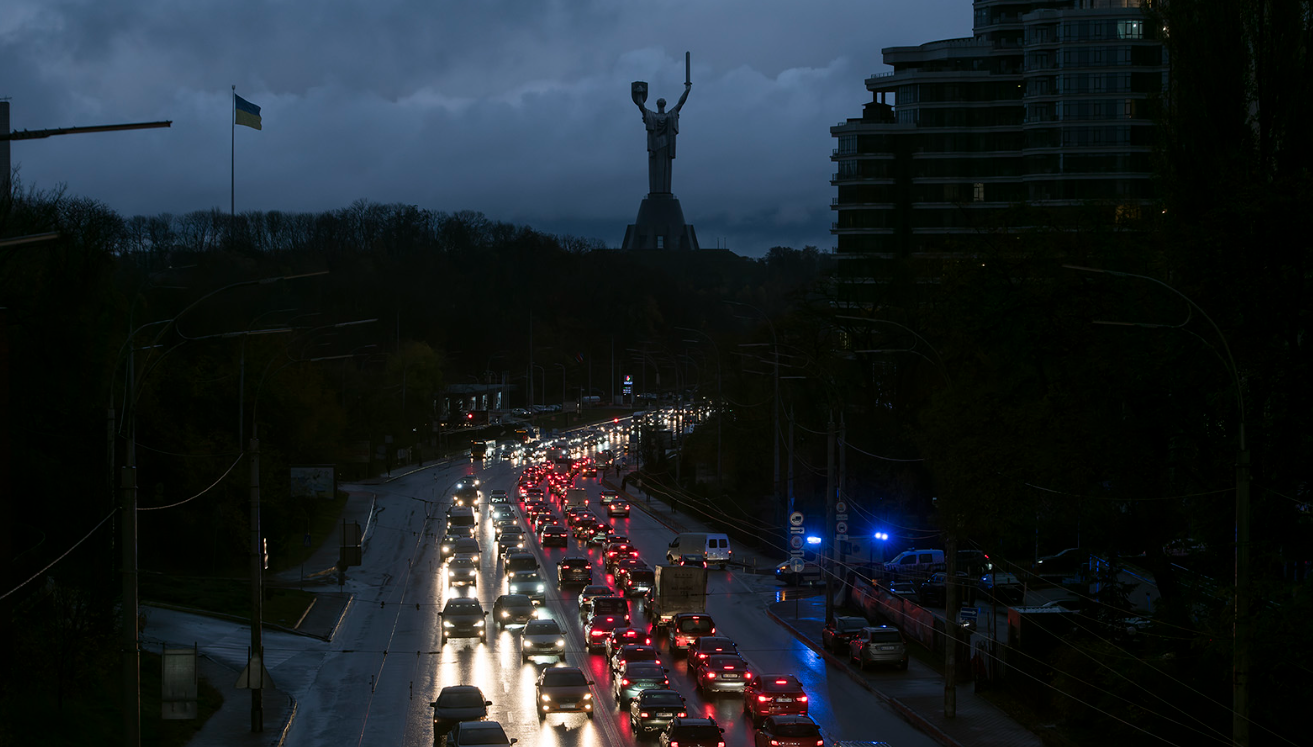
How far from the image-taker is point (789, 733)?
24250 millimetres

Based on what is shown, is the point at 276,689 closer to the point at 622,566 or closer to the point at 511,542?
the point at 622,566

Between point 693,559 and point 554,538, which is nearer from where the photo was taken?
point 693,559

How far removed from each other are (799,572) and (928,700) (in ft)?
65.8

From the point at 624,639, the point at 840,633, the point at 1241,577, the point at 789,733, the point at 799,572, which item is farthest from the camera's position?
the point at 799,572

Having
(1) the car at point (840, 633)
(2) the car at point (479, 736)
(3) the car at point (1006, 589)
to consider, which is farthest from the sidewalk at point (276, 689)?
(3) the car at point (1006, 589)

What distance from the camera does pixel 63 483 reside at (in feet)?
111

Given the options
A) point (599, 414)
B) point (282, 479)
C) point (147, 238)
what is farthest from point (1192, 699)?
point (599, 414)

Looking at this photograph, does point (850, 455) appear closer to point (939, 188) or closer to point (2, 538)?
point (939, 188)

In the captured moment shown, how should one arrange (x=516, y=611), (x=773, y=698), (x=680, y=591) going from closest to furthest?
(x=773, y=698) < (x=680, y=591) < (x=516, y=611)

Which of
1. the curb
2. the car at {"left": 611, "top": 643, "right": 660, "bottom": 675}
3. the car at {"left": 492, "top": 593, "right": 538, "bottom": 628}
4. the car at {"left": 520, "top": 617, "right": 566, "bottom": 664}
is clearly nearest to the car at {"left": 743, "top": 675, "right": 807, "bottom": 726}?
the curb

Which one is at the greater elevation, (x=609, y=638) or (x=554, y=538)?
(x=609, y=638)

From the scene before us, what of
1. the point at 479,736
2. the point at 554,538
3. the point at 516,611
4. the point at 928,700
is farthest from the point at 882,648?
the point at 554,538

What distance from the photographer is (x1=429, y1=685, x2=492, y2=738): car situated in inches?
1048

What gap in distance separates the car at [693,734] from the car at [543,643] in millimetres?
12360
